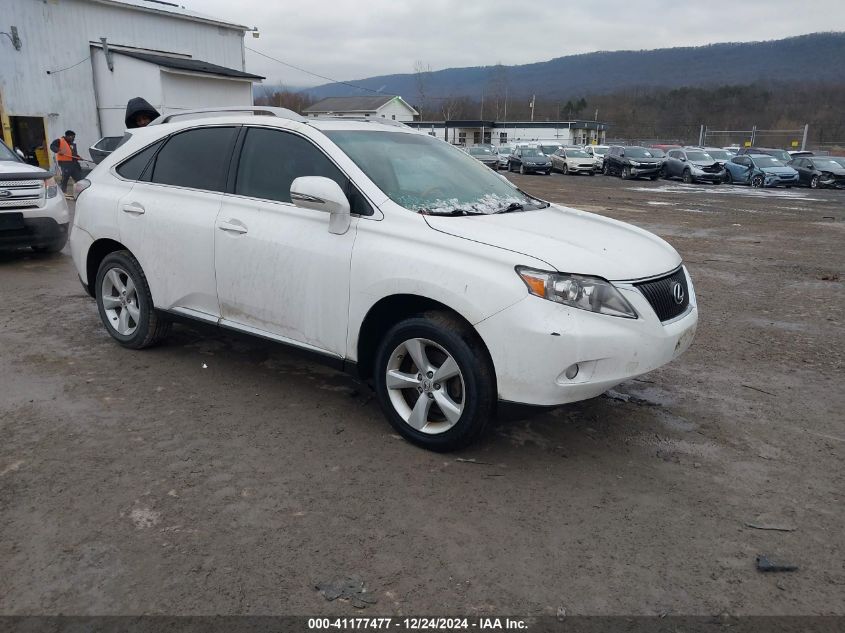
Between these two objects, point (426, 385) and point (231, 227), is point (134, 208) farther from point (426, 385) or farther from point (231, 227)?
point (426, 385)

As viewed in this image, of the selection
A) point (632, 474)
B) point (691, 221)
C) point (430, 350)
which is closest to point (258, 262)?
point (430, 350)

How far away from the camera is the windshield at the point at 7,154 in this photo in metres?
9.11

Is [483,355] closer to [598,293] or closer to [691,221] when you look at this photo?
[598,293]

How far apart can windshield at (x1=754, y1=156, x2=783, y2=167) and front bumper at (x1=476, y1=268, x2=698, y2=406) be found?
95.5 ft

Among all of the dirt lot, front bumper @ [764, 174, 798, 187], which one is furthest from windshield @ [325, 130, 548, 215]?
front bumper @ [764, 174, 798, 187]

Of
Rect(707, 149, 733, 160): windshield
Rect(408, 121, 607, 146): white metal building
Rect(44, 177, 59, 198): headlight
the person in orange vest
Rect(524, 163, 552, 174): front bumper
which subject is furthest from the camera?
Rect(408, 121, 607, 146): white metal building

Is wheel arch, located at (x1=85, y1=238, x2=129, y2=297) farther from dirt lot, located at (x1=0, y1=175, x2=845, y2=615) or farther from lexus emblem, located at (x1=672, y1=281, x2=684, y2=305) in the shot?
lexus emblem, located at (x1=672, y1=281, x2=684, y2=305)

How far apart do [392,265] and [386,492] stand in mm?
1180

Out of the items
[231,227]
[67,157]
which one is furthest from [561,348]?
[67,157]

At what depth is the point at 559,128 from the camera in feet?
211

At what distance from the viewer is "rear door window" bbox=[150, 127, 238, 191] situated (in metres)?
4.46

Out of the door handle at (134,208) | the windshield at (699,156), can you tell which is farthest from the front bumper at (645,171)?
the door handle at (134,208)

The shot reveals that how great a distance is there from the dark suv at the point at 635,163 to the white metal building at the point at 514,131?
105 ft

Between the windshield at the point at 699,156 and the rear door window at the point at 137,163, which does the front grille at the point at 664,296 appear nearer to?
the rear door window at the point at 137,163
